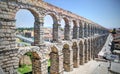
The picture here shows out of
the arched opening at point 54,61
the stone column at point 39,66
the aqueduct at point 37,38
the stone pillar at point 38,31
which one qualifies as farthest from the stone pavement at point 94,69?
the stone pillar at point 38,31

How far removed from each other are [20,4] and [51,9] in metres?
3.86

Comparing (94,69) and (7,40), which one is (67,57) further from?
(7,40)

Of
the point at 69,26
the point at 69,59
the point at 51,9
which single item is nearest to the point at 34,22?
the point at 51,9

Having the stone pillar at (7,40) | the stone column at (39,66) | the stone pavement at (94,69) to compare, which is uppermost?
the stone pillar at (7,40)

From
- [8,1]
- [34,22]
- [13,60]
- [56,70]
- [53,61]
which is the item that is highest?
[8,1]

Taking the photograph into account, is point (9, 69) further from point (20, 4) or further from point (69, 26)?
point (69, 26)

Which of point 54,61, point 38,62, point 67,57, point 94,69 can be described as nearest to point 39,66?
point 38,62

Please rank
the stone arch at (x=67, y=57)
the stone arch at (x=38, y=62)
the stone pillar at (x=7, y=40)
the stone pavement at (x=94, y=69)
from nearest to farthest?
the stone pillar at (x=7, y=40), the stone arch at (x=38, y=62), the stone pavement at (x=94, y=69), the stone arch at (x=67, y=57)

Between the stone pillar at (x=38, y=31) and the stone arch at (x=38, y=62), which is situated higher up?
the stone pillar at (x=38, y=31)

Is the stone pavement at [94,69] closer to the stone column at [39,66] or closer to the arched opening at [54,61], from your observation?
the arched opening at [54,61]

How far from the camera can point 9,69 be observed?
26.3 ft

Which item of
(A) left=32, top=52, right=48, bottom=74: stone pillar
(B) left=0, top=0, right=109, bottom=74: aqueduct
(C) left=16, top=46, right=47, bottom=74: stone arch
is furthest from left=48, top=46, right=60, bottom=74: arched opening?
Answer: (A) left=32, top=52, right=48, bottom=74: stone pillar

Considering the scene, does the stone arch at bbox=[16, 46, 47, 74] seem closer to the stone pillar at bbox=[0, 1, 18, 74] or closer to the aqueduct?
the aqueduct

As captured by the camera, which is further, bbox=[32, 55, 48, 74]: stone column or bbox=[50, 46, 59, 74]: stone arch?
bbox=[50, 46, 59, 74]: stone arch
